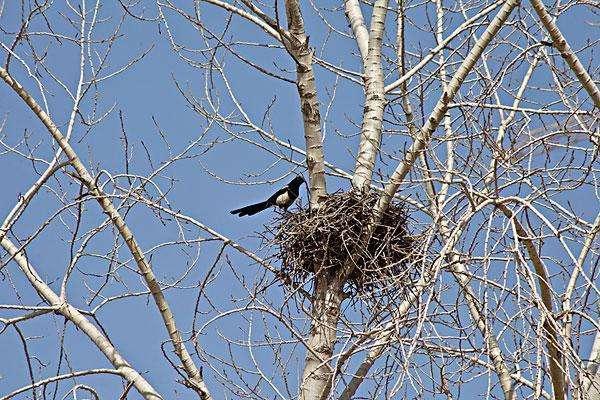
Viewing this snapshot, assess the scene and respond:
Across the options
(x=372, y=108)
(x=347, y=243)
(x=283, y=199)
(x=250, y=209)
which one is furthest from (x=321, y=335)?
(x=250, y=209)

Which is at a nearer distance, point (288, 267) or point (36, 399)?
point (36, 399)

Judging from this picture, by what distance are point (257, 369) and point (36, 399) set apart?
1604 millimetres

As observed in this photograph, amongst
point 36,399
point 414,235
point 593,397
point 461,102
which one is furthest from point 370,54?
point 36,399

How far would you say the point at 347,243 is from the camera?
5.85 meters

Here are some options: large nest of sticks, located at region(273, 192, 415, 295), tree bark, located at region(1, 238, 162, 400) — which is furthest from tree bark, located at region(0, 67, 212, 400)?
large nest of sticks, located at region(273, 192, 415, 295)

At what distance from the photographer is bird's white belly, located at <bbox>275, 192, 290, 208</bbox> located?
7.60m

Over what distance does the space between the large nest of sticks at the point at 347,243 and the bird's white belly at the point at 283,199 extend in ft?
4.74

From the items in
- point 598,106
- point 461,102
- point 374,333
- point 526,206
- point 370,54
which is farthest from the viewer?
point 370,54

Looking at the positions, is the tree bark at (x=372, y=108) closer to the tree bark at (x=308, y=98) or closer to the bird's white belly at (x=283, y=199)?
the tree bark at (x=308, y=98)

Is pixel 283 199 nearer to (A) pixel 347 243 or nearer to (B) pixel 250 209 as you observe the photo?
(B) pixel 250 209

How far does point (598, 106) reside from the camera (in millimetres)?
5141

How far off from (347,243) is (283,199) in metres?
1.91

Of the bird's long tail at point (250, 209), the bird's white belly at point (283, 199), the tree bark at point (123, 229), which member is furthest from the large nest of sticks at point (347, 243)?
the bird's long tail at point (250, 209)

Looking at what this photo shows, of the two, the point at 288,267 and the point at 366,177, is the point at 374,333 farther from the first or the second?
the point at 366,177
